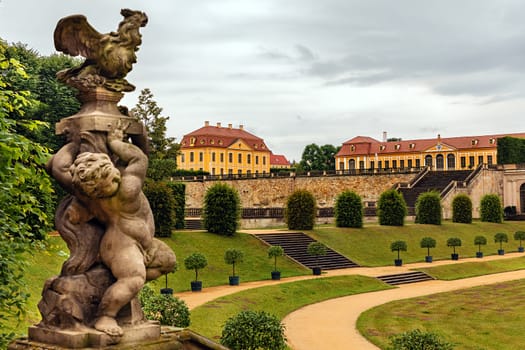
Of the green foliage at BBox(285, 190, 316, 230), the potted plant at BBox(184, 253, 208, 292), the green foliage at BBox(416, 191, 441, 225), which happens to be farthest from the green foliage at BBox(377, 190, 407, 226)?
the potted plant at BBox(184, 253, 208, 292)

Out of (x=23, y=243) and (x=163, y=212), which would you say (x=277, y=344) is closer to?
(x=23, y=243)

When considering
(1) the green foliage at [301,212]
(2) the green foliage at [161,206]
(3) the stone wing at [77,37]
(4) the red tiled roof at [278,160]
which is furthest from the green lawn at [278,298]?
(4) the red tiled roof at [278,160]

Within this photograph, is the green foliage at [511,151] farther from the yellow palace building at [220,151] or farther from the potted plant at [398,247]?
the yellow palace building at [220,151]

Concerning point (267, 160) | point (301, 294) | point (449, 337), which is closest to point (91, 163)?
point (449, 337)

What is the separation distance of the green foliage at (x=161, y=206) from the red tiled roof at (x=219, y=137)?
6867 cm

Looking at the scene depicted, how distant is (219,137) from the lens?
324 feet

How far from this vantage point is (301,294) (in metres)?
21.9

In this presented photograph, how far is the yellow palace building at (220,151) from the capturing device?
3821 inches

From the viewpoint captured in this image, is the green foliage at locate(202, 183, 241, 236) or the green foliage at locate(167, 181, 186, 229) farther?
the green foliage at locate(167, 181, 186, 229)

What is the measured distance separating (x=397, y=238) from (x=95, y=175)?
1303 inches

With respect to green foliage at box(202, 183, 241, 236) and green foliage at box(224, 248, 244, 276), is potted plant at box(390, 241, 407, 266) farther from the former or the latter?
green foliage at box(224, 248, 244, 276)

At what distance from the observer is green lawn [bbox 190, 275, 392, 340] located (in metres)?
16.4

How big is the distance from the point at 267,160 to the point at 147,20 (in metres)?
102

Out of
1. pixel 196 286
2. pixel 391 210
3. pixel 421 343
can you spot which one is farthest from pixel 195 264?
pixel 391 210
